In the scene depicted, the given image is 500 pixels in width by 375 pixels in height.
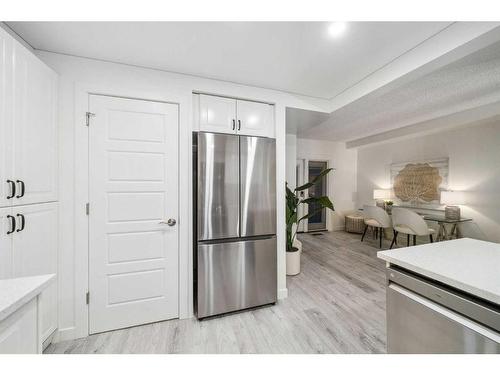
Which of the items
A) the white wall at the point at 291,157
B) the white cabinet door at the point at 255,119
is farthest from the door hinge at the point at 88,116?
the white wall at the point at 291,157

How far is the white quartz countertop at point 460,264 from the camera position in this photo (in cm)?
84

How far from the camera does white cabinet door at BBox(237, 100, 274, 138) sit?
7.02 feet

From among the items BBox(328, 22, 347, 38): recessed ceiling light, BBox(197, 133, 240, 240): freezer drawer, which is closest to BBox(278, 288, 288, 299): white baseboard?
BBox(197, 133, 240, 240): freezer drawer

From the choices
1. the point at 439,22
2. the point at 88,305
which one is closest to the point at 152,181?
the point at 88,305

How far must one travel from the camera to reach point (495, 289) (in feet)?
2.63

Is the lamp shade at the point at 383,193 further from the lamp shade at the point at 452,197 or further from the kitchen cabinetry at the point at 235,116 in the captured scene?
the kitchen cabinetry at the point at 235,116

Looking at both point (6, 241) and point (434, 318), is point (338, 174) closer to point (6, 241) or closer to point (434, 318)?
point (434, 318)

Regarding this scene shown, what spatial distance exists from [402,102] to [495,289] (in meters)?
2.75

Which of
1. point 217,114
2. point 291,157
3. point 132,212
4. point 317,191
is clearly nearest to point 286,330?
point 132,212

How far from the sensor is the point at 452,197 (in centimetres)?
370

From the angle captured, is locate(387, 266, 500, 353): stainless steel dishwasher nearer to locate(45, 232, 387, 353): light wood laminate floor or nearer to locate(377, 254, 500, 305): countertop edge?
locate(377, 254, 500, 305): countertop edge

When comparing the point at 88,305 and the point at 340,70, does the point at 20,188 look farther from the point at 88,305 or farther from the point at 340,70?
the point at 340,70

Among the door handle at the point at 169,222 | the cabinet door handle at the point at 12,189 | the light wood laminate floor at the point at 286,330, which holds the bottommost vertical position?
the light wood laminate floor at the point at 286,330

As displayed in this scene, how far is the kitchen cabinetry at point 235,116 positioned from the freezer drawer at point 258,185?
0.19 metres
